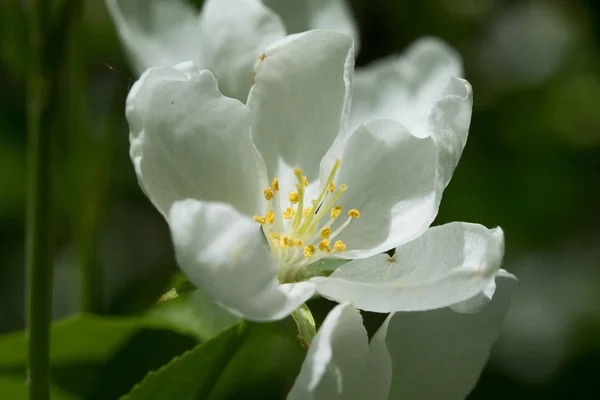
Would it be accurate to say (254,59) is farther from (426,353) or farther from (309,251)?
(426,353)

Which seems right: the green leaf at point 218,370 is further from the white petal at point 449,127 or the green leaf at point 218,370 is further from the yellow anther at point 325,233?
the white petal at point 449,127

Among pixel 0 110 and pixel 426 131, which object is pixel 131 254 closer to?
pixel 0 110

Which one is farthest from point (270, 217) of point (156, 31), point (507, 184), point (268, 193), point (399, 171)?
point (507, 184)

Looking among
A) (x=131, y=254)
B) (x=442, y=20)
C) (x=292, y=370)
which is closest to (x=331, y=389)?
(x=292, y=370)

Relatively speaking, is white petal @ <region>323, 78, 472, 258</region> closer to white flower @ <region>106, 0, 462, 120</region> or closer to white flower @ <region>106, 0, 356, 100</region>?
white flower @ <region>106, 0, 462, 120</region>

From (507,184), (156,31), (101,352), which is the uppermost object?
(156,31)

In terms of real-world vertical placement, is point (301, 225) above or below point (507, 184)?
above
